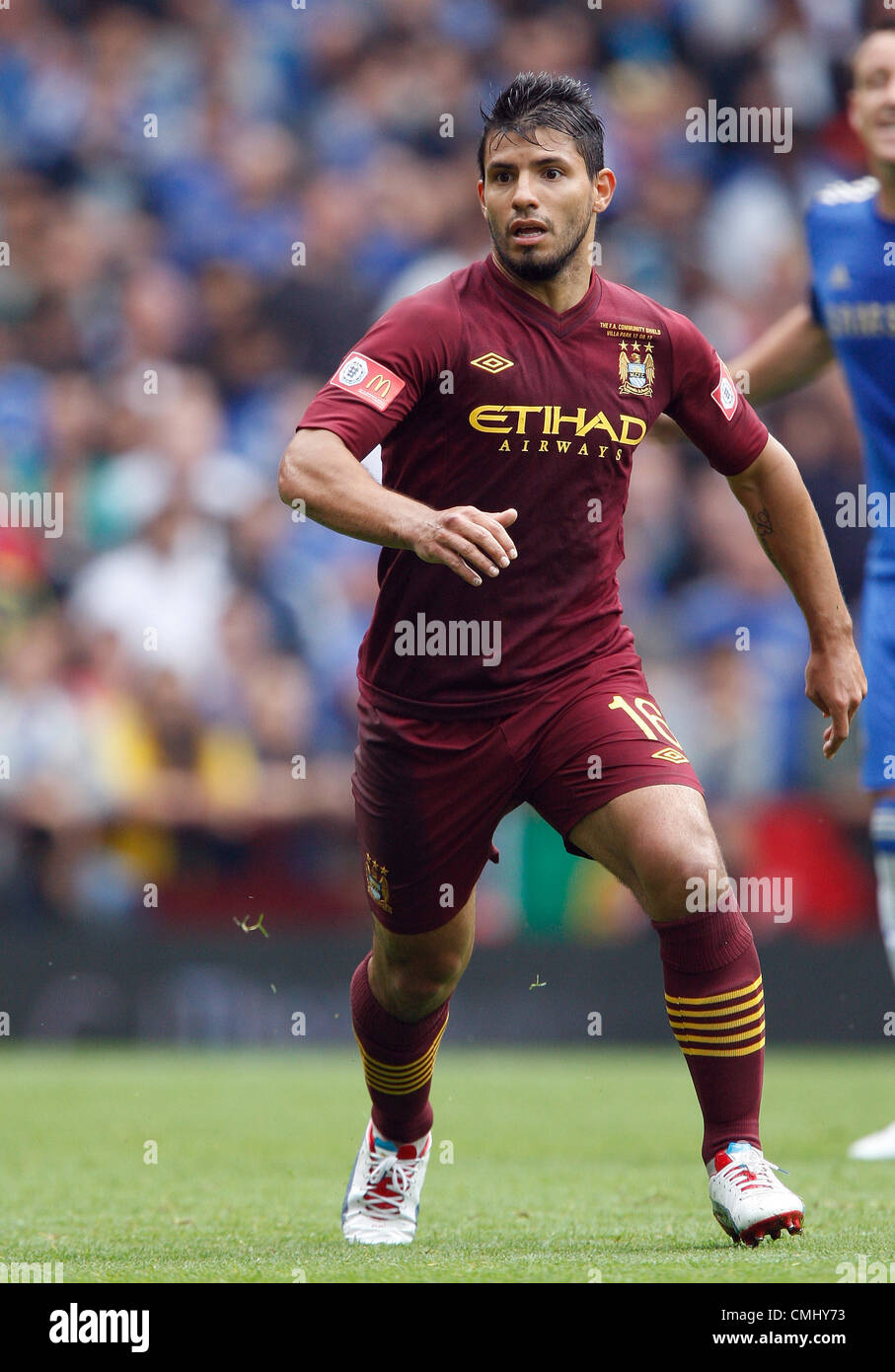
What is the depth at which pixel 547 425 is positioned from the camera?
4410 mm

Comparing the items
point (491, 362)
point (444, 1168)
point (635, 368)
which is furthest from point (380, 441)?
point (444, 1168)

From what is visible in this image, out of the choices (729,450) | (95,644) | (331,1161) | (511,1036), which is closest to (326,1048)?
(511,1036)

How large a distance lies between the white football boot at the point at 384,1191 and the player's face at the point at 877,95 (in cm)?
342

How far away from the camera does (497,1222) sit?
4.90 metres

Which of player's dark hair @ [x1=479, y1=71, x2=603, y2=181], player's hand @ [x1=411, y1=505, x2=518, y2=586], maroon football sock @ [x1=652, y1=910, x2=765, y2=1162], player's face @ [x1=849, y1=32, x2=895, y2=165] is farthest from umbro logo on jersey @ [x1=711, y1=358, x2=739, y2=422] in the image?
player's face @ [x1=849, y1=32, x2=895, y2=165]

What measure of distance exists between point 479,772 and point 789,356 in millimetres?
2543

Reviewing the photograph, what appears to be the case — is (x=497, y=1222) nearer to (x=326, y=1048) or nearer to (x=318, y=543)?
(x=326, y=1048)

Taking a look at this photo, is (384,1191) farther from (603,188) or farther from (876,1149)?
(603,188)

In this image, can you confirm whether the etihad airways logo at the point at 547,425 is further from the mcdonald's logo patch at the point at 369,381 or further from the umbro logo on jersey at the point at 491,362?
the mcdonald's logo patch at the point at 369,381

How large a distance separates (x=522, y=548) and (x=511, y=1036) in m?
5.58

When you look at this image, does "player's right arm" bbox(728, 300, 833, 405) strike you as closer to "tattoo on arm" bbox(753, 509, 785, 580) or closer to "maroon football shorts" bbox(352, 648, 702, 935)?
"tattoo on arm" bbox(753, 509, 785, 580)

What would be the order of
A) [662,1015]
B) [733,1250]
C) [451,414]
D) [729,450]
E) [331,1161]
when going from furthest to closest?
[662,1015], [331,1161], [729,450], [451,414], [733,1250]

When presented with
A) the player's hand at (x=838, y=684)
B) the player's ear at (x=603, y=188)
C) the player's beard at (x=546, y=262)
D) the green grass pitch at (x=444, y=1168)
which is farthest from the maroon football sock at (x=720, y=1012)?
Result: the player's ear at (x=603, y=188)

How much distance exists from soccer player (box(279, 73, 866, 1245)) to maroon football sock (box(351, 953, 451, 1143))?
119mm
